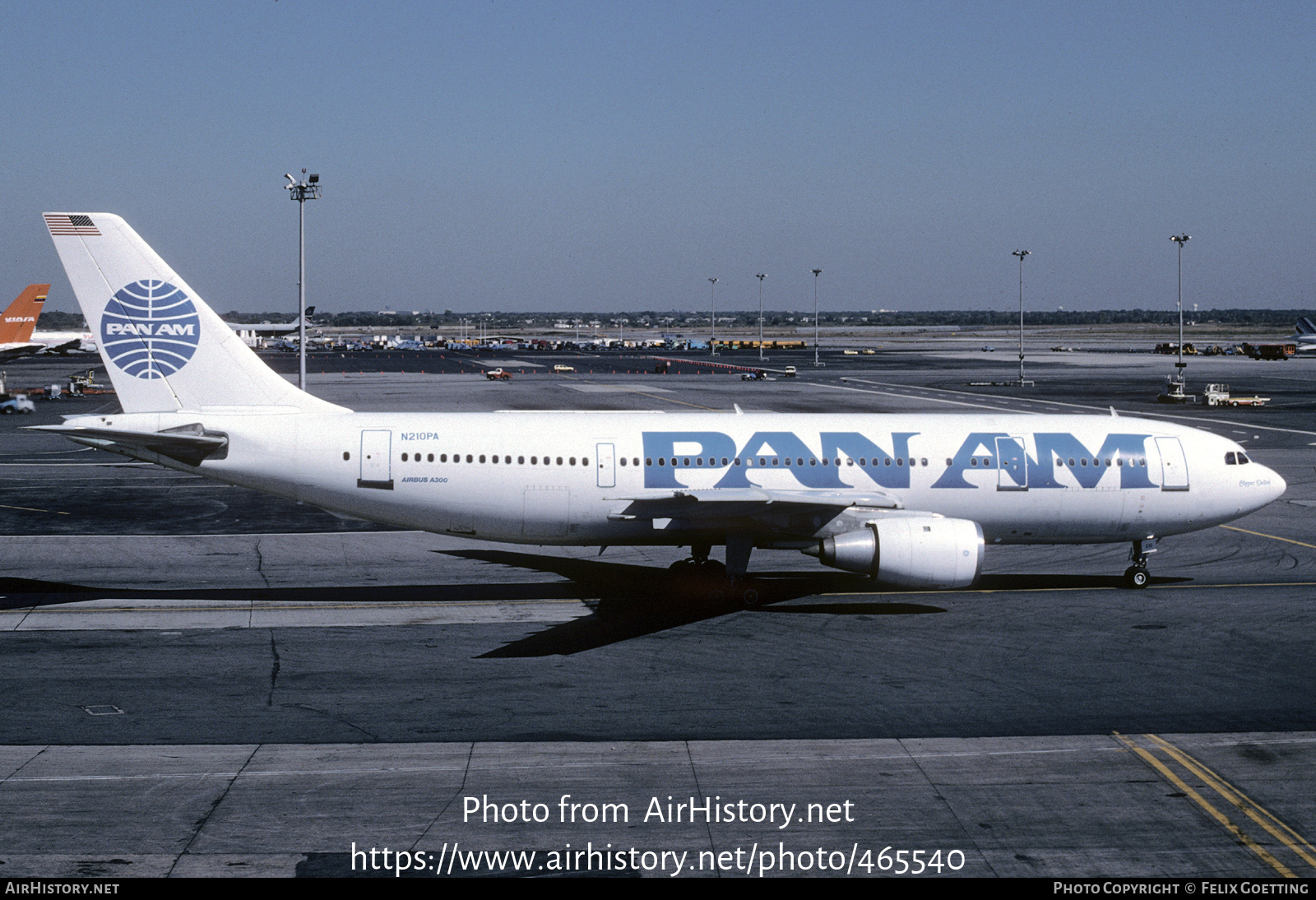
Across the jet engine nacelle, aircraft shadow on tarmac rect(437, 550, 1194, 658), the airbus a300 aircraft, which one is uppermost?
the airbus a300 aircraft

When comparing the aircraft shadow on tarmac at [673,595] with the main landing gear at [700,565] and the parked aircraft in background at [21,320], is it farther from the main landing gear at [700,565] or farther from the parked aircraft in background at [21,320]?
the parked aircraft in background at [21,320]

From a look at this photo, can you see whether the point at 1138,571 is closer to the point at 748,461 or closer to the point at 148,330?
the point at 748,461

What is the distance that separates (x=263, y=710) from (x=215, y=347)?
11690 mm

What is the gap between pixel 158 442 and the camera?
27438mm

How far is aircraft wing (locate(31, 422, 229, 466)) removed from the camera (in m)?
27.1

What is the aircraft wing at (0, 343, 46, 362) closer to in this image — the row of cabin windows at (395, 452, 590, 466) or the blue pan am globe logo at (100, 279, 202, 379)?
the blue pan am globe logo at (100, 279, 202, 379)

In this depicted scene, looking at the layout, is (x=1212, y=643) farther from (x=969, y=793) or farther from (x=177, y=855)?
(x=177, y=855)

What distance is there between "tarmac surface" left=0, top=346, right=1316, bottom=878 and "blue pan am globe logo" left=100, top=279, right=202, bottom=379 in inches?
242

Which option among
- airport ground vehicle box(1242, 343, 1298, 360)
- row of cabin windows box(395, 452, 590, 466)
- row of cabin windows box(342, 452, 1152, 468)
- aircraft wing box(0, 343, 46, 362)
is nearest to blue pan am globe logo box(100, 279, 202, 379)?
row of cabin windows box(342, 452, 1152, 468)

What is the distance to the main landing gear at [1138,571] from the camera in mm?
31594

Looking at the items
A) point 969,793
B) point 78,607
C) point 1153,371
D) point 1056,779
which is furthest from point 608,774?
point 1153,371

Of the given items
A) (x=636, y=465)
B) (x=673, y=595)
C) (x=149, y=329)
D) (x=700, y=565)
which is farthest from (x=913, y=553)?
(x=149, y=329)

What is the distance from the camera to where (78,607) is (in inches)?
1138

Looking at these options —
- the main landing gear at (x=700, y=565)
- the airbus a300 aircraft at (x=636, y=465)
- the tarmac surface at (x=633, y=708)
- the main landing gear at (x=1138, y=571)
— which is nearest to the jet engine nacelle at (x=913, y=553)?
the airbus a300 aircraft at (x=636, y=465)
